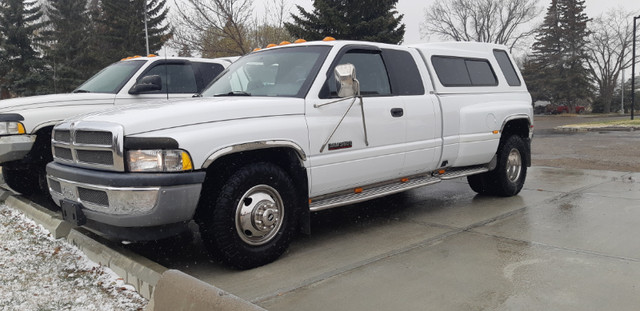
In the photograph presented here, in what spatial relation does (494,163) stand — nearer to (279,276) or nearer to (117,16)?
(279,276)

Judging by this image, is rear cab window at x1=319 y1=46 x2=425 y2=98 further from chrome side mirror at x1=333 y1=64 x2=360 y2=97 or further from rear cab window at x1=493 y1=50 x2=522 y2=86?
rear cab window at x1=493 y1=50 x2=522 y2=86

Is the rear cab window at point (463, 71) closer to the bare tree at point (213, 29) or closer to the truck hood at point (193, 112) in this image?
the truck hood at point (193, 112)

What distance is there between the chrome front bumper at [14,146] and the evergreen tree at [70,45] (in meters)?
32.9

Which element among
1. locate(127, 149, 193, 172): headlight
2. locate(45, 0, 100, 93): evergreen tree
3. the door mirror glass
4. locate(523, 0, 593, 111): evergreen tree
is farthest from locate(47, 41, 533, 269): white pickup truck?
locate(523, 0, 593, 111): evergreen tree

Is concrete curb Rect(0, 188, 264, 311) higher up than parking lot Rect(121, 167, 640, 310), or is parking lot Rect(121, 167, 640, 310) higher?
concrete curb Rect(0, 188, 264, 311)

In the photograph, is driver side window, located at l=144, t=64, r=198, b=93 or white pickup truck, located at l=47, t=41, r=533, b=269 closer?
white pickup truck, located at l=47, t=41, r=533, b=269

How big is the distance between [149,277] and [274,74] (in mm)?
2232

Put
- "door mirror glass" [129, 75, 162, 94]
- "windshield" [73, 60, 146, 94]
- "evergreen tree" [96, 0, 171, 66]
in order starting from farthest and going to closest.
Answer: "evergreen tree" [96, 0, 171, 66]
"windshield" [73, 60, 146, 94]
"door mirror glass" [129, 75, 162, 94]

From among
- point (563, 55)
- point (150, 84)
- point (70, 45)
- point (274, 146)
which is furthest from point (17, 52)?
point (563, 55)

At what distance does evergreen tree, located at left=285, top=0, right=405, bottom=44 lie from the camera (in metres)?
24.3

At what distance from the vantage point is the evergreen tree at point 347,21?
2433cm

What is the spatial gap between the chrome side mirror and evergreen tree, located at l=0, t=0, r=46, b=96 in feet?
123

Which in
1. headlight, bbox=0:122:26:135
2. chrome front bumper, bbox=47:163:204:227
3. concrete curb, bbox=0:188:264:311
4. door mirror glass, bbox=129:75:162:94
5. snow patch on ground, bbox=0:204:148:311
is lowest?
snow patch on ground, bbox=0:204:148:311

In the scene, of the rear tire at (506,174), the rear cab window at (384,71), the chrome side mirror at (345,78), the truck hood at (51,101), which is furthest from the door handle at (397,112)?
the truck hood at (51,101)
